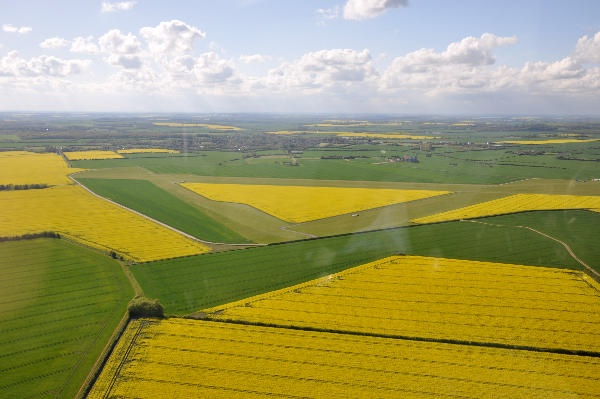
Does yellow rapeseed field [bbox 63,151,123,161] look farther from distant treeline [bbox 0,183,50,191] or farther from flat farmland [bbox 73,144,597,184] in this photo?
distant treeline [bbox 0,183,50,191]

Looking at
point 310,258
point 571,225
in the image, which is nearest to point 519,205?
point 571,225

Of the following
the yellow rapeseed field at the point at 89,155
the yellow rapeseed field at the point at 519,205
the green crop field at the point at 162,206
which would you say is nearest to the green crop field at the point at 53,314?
the green crop field at the point at 162,206

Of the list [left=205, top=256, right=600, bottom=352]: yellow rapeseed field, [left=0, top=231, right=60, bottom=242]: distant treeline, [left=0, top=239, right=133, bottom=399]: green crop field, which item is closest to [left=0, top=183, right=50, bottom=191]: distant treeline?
[left=0, top=231, right=60, bottom=242]: distant treeline

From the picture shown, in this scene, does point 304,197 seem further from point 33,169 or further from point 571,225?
point 33,169

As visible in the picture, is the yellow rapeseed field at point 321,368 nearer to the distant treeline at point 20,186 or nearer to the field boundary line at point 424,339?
the field boundary line at point 424,339

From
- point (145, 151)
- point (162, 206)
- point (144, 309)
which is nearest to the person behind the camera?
point (144, 309)

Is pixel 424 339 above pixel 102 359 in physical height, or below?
above

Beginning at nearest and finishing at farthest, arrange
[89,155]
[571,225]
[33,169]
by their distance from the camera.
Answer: [571,225] < [33,169] < [89,155]

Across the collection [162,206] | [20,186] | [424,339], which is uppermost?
[20,186]
